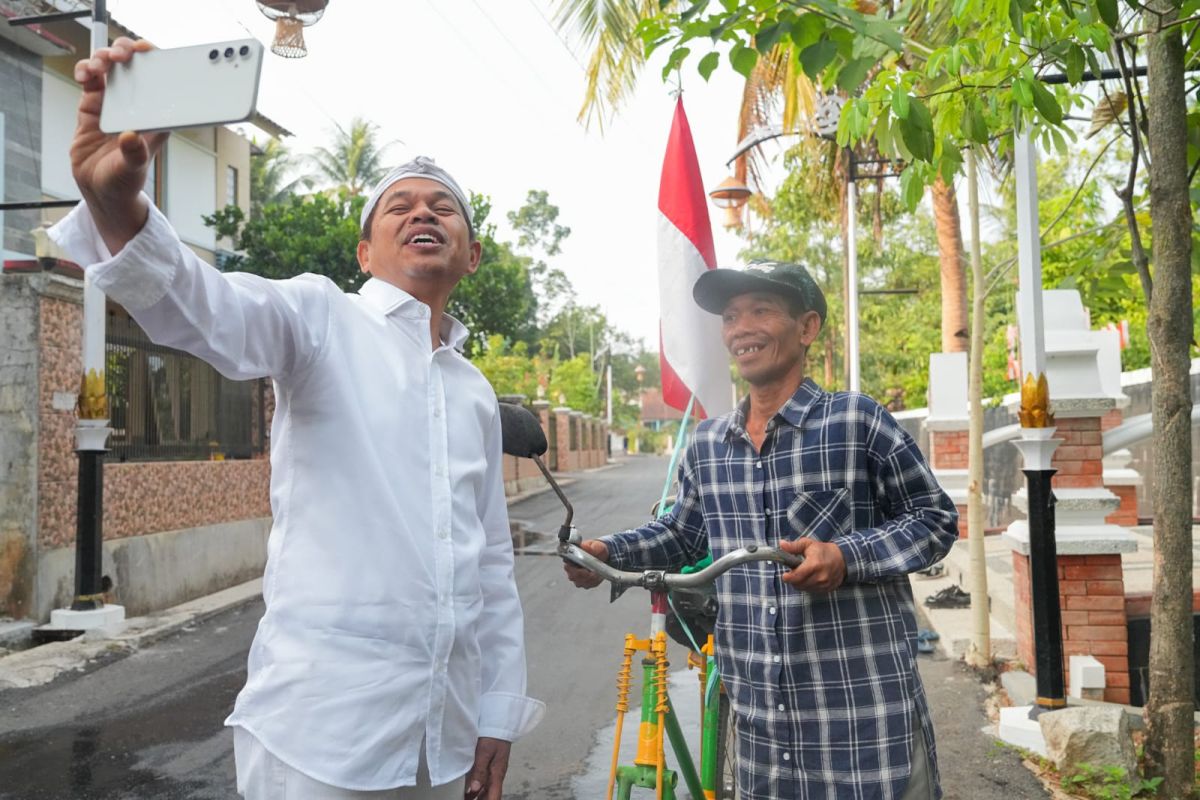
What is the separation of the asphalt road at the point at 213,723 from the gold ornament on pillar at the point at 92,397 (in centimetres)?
190

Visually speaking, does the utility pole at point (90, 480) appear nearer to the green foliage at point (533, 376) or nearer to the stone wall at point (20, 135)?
the stone wall at point (20, 135)

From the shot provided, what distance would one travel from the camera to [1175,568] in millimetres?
4141

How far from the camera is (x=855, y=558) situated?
2.22m

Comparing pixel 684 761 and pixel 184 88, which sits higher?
pixel 184 88

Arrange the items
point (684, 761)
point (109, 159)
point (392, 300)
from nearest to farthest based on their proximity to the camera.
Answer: point (109, 159), point (392, 300), point (684, 761)

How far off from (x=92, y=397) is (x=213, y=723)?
3.35m

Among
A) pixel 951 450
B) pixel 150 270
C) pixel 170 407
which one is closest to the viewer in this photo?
pixel 150 270

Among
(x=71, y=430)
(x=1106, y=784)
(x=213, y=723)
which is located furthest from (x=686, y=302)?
(x=71, y=430)

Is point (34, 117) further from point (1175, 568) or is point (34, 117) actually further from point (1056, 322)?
point (1175, 568)

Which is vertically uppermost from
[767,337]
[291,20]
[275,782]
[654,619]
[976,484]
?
[291,20]

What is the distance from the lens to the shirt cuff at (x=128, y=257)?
1457 millimetres

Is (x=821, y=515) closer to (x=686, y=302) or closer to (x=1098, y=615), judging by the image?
(x=686, y=302)

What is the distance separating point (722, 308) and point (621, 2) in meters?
8.60

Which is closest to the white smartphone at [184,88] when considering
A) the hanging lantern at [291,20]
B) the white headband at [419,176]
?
the white headband at [419,176]
